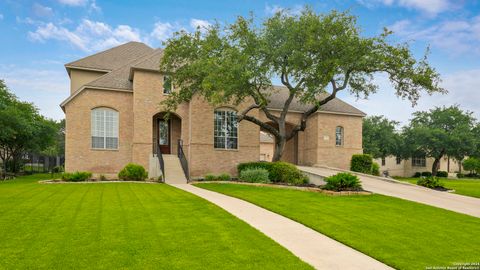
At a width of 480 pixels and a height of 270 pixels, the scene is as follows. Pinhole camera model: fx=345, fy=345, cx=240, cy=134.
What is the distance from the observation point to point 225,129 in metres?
24.9

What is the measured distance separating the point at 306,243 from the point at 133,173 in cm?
1627

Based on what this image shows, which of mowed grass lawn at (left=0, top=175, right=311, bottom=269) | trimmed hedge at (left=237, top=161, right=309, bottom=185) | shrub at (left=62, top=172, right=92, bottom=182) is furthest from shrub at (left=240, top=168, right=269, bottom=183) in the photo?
shrub at (left=62, top=172, right=92, bottom=182)

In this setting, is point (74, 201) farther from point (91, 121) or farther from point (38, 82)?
point (38, 82)

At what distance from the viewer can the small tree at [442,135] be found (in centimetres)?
4256

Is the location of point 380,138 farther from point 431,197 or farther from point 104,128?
point 104,128

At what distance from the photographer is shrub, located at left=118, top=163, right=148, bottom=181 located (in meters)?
21.3

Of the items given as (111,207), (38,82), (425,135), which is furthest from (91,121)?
(425,135)

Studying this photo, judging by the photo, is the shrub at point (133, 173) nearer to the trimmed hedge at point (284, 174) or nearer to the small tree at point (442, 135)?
the trimmed hedge at point (284, 174)

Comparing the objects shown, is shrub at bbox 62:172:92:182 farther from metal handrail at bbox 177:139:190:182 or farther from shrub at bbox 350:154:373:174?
shrub at bbox 350:154:373:174

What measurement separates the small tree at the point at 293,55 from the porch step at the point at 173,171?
543 centimetres

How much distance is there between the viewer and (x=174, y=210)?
34.3 feet

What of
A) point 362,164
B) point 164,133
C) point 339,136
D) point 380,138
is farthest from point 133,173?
point 380,138

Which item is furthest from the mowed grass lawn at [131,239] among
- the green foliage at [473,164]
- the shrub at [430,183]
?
the green foliage at [473,164]

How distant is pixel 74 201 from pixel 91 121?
1270 cm
